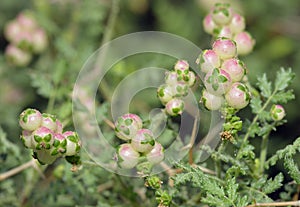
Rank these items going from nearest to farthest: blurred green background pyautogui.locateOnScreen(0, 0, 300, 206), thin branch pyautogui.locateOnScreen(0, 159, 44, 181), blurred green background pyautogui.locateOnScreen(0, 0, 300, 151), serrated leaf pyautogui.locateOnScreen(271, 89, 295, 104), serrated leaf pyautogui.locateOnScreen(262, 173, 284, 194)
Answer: serrated leaf pyautogui.locateOnScreen(262, 173, 284, 194) → serrated leaf pyautogui.locateOnScreen(271, 89, 295, 104) → thin branch pyautogui.locateOnScreen(0, 159, 44, 181) → blurred green background pyautogui.locateOnScreen(0, 0, 300, 206) → blurred green background pyautogui.locateOnScreen(0, 0, 300, 151)

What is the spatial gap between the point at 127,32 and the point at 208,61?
173 cm

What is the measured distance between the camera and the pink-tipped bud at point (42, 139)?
1.21 m

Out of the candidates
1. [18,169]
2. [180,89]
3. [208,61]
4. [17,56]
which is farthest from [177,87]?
[17,56]

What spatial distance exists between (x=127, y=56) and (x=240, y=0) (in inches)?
32.1

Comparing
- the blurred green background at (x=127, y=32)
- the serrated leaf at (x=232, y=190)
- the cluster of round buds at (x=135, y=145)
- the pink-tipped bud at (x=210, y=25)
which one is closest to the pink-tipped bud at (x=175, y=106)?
the cluster of round buds at (x=135, y=145)

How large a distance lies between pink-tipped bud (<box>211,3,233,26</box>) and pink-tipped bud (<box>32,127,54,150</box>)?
623 millimetres

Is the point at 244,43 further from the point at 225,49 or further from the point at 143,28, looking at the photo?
the point at 143,28

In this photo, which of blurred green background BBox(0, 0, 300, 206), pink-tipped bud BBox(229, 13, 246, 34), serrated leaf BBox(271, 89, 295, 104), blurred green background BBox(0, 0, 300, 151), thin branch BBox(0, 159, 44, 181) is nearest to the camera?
serrated leaf BBox(271, 89, 295, 104)

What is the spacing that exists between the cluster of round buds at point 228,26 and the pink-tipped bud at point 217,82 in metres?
0.34

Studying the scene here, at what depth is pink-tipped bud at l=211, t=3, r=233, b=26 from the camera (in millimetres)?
1593

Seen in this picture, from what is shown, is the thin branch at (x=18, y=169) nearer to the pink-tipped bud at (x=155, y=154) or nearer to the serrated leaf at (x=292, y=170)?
the pink-tipped bud at (x=155, y=154)

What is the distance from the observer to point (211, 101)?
50.0 inches

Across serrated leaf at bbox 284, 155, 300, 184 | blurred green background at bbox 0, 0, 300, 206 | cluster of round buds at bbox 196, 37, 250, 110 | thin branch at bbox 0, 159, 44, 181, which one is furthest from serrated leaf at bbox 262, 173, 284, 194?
blurred green background at bbox 0, 0, 300, 206

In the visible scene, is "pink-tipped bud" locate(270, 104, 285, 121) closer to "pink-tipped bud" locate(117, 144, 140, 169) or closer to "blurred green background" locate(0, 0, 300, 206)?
"pink-tipped bud" locate(117, 144, 140, 169)
